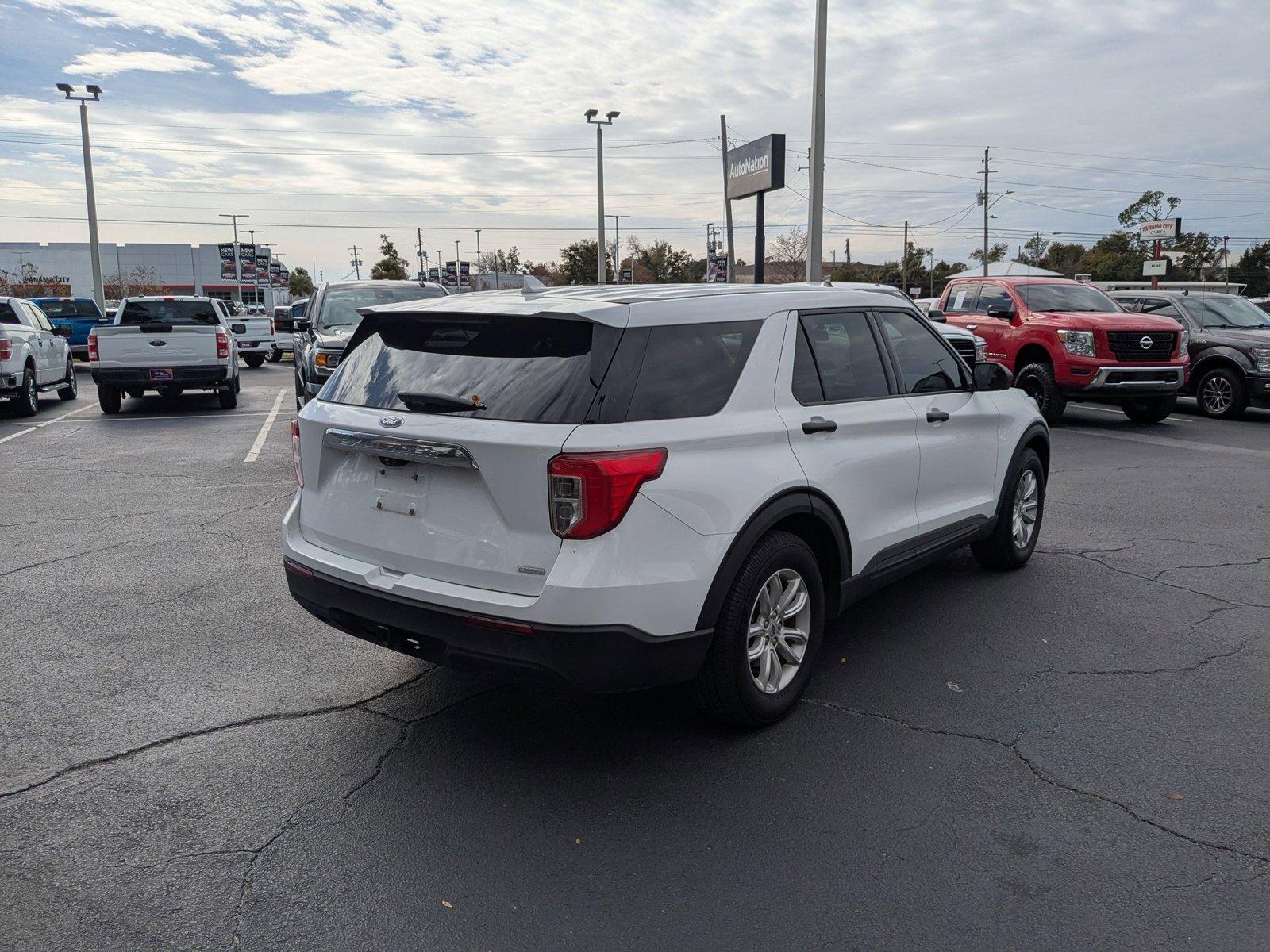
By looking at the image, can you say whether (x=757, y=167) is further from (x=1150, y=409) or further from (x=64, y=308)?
(x=64, y=308)

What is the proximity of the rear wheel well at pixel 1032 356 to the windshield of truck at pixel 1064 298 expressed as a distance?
0.58m

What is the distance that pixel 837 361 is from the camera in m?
4.46

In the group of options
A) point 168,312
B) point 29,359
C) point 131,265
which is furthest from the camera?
point 131,265

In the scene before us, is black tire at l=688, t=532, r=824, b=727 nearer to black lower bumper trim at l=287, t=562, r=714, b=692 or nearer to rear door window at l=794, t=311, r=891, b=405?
black lower bumper trim at l=287, t=562, r=714, b=692

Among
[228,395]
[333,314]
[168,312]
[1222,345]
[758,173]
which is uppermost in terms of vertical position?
[758,173]

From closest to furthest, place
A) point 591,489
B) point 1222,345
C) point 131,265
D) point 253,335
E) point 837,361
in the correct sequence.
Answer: point 591,489, point 837,361, point 1222,345, point 253,335, point 131,265

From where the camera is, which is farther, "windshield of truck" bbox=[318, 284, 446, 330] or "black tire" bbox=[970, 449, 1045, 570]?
Answer: "windshield of truck" bbox=[318, 284, 446, 330]

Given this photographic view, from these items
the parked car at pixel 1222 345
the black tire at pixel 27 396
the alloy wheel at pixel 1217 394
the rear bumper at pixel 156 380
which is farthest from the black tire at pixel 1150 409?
the black tire at pixel 27 396

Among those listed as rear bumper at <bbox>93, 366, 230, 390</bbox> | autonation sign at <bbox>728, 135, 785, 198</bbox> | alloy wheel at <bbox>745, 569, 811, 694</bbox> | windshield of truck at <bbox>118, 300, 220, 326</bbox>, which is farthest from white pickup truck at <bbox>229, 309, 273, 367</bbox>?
alloy wheel at <bbox>745, 569, 811, 694</bbox>

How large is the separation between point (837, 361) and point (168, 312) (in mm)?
14687

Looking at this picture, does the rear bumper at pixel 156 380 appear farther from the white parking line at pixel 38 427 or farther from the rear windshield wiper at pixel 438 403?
the rear windshield wiper at pixel 438 403

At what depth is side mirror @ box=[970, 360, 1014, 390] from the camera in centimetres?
563

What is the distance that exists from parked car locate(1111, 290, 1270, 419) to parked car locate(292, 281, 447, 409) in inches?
432

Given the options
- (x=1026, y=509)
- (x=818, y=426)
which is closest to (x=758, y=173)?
(x=1026, y=509)
